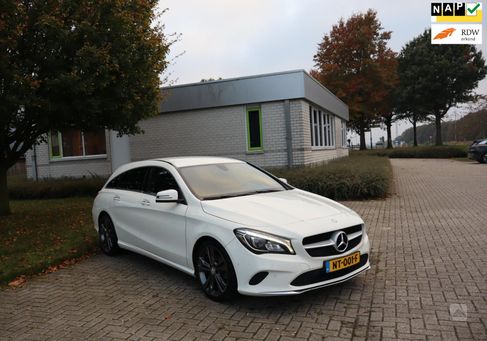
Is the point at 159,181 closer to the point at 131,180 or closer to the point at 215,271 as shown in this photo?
the point at 131,180

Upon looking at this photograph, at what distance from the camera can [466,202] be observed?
10945 mm

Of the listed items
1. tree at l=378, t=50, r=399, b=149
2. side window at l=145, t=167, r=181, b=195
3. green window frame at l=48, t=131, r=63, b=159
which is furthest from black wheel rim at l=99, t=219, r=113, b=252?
tree at l=378, t=50, r=399, b=149

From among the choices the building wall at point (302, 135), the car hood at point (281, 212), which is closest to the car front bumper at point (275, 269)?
the car hood at point (281, 212)

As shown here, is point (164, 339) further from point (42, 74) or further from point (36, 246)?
point (42, 74)

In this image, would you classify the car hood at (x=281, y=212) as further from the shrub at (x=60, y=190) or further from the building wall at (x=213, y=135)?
the shrub at (x=60, y=190)

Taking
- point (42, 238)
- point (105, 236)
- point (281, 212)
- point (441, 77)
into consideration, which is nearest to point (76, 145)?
point (42, 238)

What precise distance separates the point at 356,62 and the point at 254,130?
30841 millimetres

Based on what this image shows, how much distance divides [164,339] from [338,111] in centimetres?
2224

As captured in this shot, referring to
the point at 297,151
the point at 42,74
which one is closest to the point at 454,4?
the point at 297,151

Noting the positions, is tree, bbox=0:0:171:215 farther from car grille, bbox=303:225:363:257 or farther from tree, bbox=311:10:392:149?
tree, bbox=311:10:392:149

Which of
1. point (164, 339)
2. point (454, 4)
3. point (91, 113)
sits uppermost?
point (454, 4)

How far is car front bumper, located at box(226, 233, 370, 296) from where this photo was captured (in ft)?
13.6

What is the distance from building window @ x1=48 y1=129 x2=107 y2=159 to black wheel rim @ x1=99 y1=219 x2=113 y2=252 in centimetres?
1153

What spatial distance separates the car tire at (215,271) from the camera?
444 centimetres
